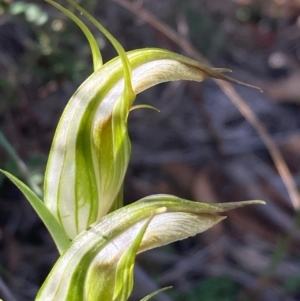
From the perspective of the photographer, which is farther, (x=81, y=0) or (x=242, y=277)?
(x=242, y=277)

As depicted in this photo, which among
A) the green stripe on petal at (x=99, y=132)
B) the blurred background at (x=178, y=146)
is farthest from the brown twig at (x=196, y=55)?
the green stripe on petal at (x=99, y=132)

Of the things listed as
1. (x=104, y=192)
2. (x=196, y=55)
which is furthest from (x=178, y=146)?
(x=104, y=192)

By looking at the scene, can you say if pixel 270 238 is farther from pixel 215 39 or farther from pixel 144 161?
pixel 215 39

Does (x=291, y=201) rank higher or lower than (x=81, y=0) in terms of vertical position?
lower

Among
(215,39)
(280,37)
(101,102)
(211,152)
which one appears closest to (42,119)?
(211,152)

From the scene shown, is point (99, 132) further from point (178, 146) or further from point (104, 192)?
point (178, 146)

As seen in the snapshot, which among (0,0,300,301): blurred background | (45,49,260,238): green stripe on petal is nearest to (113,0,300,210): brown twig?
(0,0,300,301): blurred background
